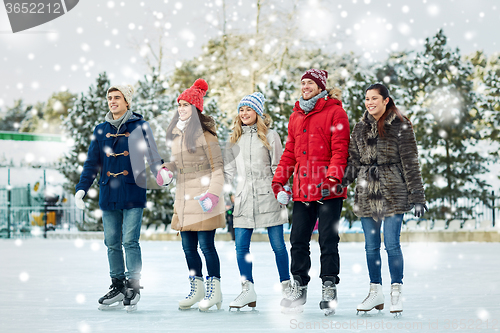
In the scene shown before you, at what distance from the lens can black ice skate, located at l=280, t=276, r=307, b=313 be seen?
528cm

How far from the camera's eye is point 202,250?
5.59 meters

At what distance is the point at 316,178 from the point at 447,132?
48.0 ft

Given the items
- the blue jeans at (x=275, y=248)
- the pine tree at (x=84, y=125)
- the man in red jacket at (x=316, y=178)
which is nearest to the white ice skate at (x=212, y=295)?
the blue jeans at (x=275, y=248)

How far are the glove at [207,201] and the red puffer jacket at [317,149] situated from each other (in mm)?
553

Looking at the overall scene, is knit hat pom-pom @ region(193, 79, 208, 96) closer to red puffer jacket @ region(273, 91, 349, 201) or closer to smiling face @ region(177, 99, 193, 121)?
smiling face @ region(177, 99, 193, 121)

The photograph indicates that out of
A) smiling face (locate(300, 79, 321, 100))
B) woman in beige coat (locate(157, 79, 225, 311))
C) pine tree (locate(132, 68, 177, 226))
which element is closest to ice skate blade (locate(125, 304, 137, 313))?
woman in beige coat (locate(157, 79, 225, 311))

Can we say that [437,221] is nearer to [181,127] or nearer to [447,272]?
[447,272]

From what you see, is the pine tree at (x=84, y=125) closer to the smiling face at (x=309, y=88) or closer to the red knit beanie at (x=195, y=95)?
the red knit beanie at (x=195, y=95)

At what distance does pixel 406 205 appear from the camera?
16.7ft

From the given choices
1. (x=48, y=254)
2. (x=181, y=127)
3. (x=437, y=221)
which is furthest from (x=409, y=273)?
(x=437, y=221)

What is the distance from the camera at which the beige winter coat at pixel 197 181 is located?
5.51m

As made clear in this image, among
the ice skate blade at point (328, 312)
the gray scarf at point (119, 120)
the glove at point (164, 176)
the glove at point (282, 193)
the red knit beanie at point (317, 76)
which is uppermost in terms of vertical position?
the red knit beanie at point (317, 76)

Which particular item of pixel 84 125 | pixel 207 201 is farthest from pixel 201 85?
pixel 84 125

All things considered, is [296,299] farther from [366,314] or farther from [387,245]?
[387,245]
